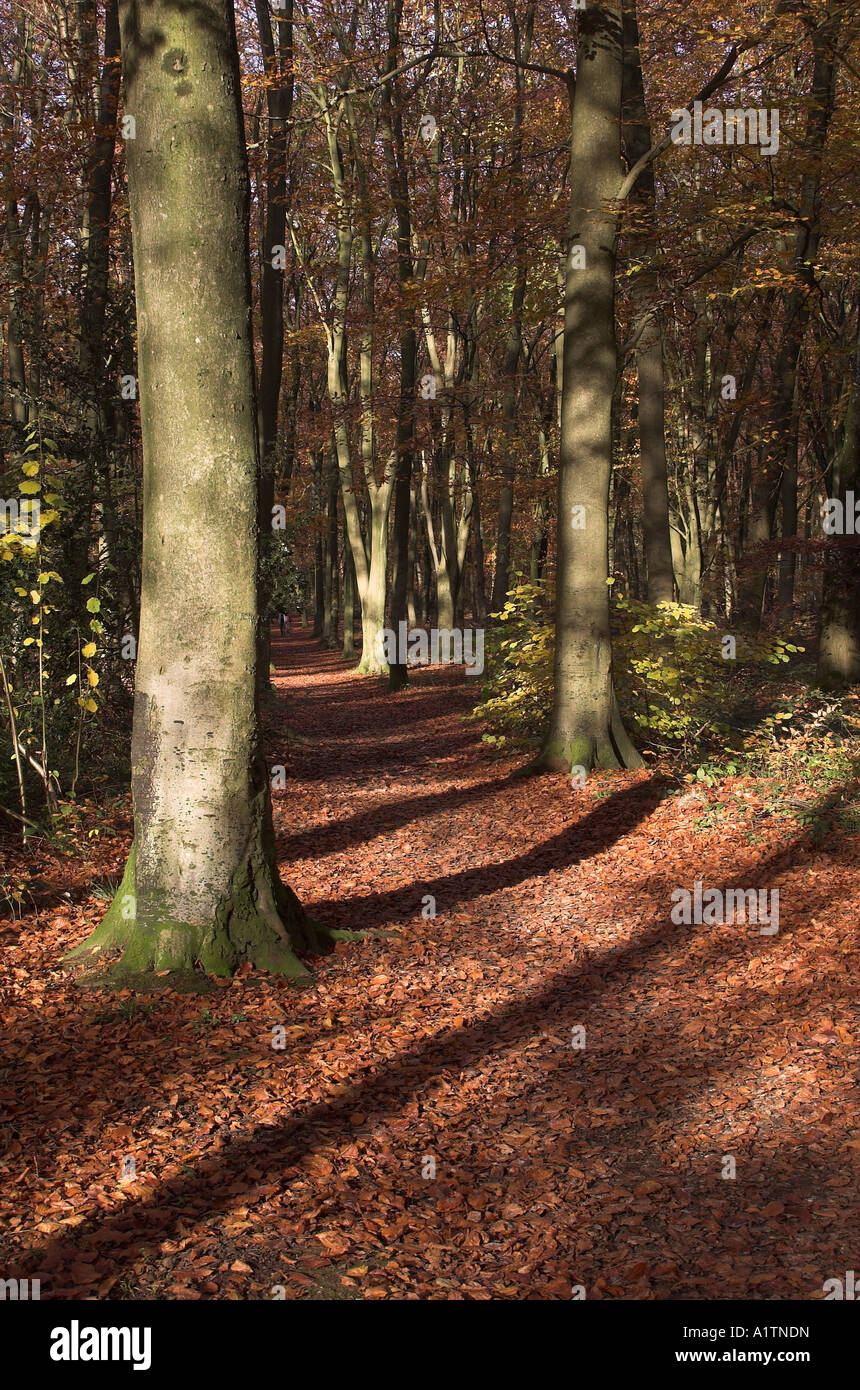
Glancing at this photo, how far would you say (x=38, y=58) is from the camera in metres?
20.4

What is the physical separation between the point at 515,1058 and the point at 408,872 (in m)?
3.08

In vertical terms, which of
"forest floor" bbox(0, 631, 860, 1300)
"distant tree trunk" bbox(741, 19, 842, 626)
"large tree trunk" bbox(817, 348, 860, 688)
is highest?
"distant tree trunk" bbox(741, 19, 842, 626)

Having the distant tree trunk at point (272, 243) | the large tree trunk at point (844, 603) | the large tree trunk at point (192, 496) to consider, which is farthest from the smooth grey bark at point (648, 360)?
the large tree trunk at point (192, 496)

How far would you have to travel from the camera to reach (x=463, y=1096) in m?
4.33

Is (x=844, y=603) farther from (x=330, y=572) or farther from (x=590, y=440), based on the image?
(x=330, y=572)

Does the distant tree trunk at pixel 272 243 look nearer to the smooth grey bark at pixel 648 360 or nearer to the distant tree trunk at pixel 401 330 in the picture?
the distant tree trunk at pixel 401 330

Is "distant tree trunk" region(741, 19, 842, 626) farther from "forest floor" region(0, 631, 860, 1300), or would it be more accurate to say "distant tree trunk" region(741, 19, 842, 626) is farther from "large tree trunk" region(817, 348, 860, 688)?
"forest floor" region(0, 631, 860, 1300)

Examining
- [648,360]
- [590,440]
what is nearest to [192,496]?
[590,440]

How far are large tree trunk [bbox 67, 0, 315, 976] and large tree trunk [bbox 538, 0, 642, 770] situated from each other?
5.75 metres

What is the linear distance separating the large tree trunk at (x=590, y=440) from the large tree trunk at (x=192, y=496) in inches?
226

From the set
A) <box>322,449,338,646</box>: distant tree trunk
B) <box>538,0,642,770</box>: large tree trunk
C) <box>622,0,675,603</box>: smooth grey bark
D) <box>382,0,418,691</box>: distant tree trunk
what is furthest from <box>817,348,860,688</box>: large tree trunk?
<box>322,449,338,646</box>: distant tree trunk

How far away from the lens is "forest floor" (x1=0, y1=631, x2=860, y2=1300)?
3148 mm

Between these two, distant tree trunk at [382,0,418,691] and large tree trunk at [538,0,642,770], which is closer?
large tree trunk at [538,0,642,770]

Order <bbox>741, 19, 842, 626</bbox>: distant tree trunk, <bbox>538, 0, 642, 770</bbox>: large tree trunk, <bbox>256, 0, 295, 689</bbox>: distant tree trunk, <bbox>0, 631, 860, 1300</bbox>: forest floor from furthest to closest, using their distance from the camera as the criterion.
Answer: <bbox>741, 19, 842, 626</bbox>: distant tree trunk < <bbox>256, 0, 295, 689</bbox>: distant tree trunk < <bbox>538, 0, 642, 770</bbox>: large tree trunk < <bbox>0, 631, 860, 1300</bbox>: forest floor
